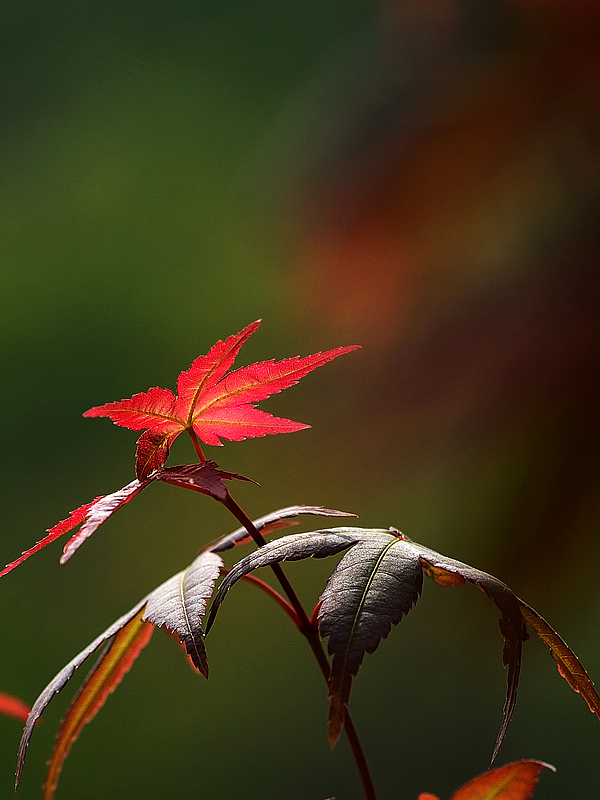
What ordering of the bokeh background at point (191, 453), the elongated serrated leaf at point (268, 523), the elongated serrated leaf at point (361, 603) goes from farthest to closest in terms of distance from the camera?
the bokeh background at point (191, 453)
the elongated serrated leaf at point (268, 523)
the elongated serrated leaf at point (361, 603)

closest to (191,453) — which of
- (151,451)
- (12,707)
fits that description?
(12,707)


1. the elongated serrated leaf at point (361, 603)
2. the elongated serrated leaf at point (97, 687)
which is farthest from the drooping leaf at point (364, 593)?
the elongated serrated leaf at point (97, 687)

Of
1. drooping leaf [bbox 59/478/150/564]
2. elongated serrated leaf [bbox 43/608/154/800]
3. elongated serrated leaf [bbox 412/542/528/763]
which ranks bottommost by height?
elongated serrated leaf [bbox 412/542/528/763]

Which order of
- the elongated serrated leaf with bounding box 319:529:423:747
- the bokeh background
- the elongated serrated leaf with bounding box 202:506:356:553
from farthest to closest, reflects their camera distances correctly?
1. the bokeh background
2. the elongated serrated leaf with bounding box 202:506:356:553
3. the elongated serrated leaf with bounding box 319:529:423:747

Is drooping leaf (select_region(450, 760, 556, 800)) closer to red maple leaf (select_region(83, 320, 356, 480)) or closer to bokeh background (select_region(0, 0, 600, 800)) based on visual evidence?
red maple leaf (select_region(83, 320, 356, 480))

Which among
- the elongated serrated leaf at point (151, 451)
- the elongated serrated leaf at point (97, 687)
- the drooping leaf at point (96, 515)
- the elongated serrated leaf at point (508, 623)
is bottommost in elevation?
the elongated serrated leaf at point (508, 623)

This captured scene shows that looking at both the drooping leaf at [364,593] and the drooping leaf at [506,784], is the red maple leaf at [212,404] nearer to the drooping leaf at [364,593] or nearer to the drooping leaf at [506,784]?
the drooping leaf at [364,593]

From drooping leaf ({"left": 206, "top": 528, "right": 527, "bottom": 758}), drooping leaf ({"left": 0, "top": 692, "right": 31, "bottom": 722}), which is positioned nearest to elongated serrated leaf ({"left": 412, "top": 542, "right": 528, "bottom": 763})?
drooping leaf ({"left": 206, "top": 528, "right": 527, "bottom": 758})
